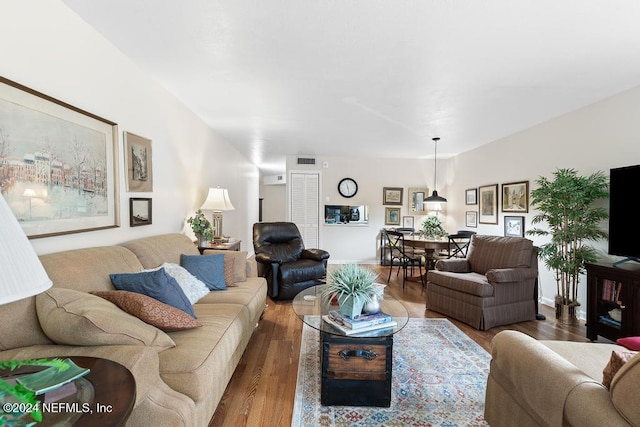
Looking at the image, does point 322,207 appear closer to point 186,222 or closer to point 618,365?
point 186,222

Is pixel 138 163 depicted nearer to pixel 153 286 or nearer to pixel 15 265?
pixel 153 286

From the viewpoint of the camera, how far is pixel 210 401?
1.67 m

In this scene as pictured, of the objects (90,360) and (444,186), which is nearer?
(90,360)

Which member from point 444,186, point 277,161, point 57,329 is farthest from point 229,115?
point 444,186

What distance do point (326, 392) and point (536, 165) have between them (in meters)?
4.09

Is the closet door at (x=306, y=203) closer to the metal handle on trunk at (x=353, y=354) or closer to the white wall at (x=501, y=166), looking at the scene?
the white wall at (x=501, y=166)

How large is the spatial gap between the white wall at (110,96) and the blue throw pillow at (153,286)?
422 millimetres

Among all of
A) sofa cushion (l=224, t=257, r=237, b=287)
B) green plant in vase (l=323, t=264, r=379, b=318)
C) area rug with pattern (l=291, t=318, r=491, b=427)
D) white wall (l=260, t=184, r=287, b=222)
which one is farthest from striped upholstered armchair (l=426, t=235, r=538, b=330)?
white wall (l=260, t=184, r=287, b=222)

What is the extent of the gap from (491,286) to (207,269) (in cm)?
281

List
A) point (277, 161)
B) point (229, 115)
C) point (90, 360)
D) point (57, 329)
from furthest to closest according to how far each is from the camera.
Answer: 1. point (277, 161)
2. point (229, 115)
3. point (57, 329)
4. point (90, 360)

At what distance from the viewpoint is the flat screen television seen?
107 inches

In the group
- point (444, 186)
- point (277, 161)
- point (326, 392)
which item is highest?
point (277, 161)

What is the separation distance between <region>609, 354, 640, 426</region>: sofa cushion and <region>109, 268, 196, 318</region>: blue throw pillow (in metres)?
2.01

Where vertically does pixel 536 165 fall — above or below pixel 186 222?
above
